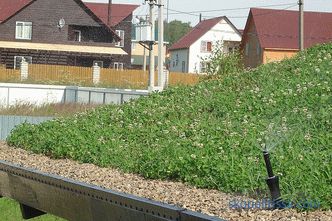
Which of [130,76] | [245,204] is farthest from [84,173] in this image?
[130,76]

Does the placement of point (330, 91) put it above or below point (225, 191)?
above

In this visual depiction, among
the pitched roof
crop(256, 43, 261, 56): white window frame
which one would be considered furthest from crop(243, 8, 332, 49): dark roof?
the pitched roof

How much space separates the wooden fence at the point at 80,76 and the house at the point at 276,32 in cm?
749

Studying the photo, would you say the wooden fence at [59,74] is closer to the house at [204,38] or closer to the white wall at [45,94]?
the white wall at [45,94]

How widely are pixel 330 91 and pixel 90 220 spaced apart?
7.73 m

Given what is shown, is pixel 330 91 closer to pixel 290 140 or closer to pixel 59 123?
pixel 290 140

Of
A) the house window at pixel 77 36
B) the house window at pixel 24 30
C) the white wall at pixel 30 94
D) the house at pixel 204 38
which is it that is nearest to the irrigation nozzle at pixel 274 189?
the white wall at pixel 30 94

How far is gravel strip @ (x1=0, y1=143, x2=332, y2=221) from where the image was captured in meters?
8.08

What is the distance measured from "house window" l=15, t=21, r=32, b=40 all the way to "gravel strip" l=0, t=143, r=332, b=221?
193ft

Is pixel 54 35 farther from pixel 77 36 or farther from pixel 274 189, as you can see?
pixel 274 189

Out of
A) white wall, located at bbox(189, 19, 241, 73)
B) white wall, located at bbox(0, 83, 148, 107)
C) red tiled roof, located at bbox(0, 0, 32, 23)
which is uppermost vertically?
red tiled roof, located at bbox(0, 0, 32, 23)

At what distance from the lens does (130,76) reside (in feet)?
203

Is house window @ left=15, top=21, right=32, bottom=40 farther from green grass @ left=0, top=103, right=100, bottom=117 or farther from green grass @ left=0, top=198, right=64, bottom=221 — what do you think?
green grass @ left=0, top=198, right=64, bottom=221

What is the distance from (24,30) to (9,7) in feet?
Answer: 12.4
